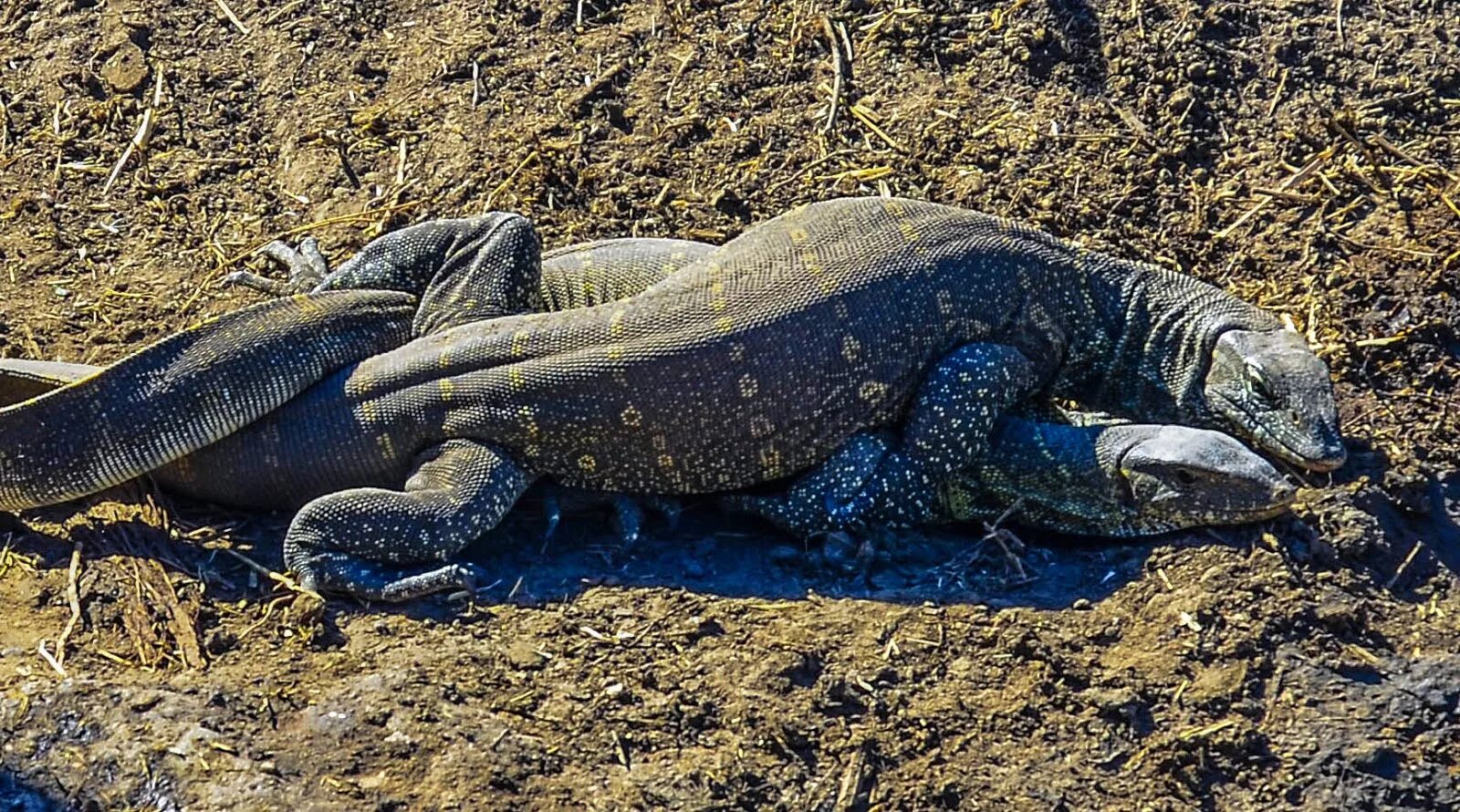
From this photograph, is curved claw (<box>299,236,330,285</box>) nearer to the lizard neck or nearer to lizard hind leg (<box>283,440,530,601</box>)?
lizard hind leg (<box>283,440,530,601</box>)

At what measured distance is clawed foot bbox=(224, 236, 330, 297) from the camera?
9.22 meters

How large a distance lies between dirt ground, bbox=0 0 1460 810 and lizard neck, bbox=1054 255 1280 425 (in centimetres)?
65

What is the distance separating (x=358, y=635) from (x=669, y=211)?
3317mm

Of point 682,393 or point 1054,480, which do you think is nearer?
point 682,393

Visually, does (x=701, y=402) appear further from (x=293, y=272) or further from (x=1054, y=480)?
(x=293, y=272)

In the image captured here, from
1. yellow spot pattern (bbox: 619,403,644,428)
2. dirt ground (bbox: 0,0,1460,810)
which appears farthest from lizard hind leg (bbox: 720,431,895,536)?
yellow spot pattern (bbox: 619,403,644,428)

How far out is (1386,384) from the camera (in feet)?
29.2

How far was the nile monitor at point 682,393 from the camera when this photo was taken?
25.8 feet

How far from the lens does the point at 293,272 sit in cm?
938

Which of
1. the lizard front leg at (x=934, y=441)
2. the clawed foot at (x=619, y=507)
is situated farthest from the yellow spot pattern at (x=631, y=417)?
the lizard front leg at (x=934, y=441)

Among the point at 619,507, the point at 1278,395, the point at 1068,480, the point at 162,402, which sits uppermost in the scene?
the point at 162,402

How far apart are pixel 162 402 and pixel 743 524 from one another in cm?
263

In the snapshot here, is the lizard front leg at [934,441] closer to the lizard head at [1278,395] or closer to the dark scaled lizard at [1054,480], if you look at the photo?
the dark scaled lizard at [1054,480]

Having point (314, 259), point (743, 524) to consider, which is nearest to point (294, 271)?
point (314, 259)
